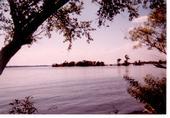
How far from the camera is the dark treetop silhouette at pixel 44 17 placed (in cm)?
402

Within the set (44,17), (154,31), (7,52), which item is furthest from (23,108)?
(154,31)

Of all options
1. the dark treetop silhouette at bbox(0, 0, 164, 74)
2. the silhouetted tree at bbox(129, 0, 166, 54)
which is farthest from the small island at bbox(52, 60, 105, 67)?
the silhouetted tree at bbox(129, 0, 166, 54)

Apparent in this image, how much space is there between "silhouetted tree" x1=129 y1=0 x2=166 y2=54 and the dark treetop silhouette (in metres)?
0.11

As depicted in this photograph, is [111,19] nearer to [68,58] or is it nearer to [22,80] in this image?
[68,58]

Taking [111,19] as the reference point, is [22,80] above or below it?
below

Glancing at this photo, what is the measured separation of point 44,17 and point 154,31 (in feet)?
6.46

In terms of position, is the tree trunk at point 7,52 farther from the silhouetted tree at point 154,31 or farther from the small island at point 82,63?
the silhouetted tree at point 154,31

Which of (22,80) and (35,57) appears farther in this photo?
(22,80)

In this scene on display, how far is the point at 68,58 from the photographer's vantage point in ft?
17.1

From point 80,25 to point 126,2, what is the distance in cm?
77

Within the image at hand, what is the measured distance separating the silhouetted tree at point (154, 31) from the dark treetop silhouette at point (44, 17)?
11 cm

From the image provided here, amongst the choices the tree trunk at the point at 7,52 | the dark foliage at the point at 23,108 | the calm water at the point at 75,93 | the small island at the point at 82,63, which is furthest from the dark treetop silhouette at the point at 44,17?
the dark foliage at the point at 23,108

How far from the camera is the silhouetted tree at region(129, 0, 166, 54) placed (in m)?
4.51

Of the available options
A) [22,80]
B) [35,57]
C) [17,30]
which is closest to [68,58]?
[35,57]
